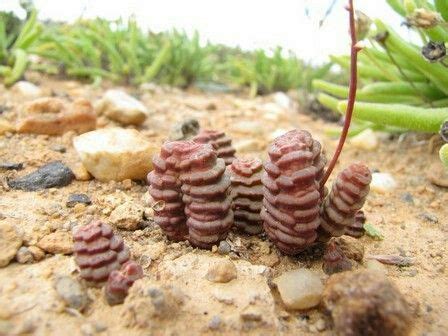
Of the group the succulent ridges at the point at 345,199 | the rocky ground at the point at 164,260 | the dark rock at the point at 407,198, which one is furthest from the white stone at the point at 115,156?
the dark rock at the point at 407,198

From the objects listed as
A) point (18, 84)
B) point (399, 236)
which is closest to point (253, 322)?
point (399, 236)

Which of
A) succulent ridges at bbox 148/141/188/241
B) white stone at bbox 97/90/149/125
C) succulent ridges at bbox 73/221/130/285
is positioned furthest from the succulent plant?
white stone at bbox 97/90/149/125

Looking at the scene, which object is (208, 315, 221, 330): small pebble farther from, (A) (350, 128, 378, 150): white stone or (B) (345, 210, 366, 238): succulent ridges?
(A) (350, 128, 378, 150): white stone

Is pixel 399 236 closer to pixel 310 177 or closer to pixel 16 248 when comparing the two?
pixel 310 177

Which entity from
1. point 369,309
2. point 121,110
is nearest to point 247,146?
point 121,110

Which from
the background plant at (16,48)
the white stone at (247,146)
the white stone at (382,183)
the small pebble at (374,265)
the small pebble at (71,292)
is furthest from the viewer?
the background plant at (16,48)

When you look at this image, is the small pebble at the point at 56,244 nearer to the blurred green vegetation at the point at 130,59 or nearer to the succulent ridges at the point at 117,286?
the succulent ridges at the point at 117,286

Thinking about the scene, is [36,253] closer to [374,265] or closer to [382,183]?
[374,265]
